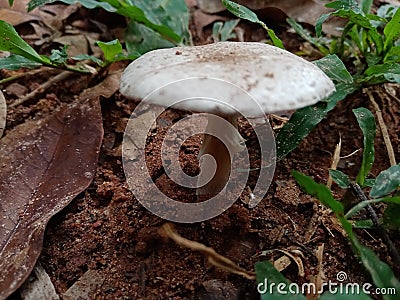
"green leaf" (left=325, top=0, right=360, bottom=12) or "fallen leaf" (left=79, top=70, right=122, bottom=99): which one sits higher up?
"green leaf" (left=325, top=0, right=360, bottom=12)

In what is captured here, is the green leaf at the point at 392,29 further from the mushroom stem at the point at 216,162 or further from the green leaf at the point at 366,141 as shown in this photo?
the mushroom stem at the point at 216,162

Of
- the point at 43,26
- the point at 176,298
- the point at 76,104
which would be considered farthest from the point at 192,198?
the point at 43,26

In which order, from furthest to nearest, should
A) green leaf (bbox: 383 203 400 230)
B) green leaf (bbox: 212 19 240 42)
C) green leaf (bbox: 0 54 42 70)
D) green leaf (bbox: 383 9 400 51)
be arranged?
green leaf (bbox: 212 19 240 42), green leaf (bbox: 0 54 42 70), green leaf (bbox: 383 9 400 51), green leaf (bbox: 383 203 400 230)

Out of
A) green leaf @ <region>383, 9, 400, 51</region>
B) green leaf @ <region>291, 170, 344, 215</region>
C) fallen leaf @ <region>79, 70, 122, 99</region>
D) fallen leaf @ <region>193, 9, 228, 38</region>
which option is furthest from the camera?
fallen leaf @ <region>193, 9, 228, 38</region>

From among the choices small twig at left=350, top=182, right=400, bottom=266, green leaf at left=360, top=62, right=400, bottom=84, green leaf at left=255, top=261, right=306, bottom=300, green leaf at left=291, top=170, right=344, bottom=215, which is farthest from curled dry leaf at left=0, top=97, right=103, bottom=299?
green leaf at left=360, top=62, right=400, bottom=84

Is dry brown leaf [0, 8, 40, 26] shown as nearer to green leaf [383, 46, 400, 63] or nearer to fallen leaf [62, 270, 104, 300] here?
fallen leaf [62, 270, 104, 300]

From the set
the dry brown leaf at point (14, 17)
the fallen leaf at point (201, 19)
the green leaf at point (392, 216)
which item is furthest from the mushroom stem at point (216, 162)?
the dry brown leaf at point (14, 17)

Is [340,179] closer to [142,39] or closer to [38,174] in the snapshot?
[38,174]
